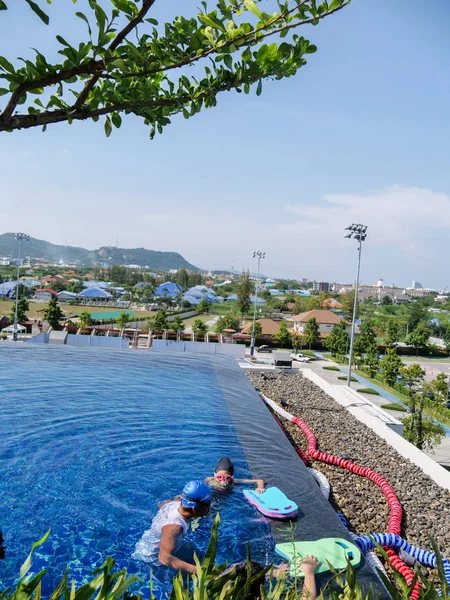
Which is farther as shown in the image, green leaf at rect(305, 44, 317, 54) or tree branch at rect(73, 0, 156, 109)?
green leaf at rect(305, 44, 317, 54)

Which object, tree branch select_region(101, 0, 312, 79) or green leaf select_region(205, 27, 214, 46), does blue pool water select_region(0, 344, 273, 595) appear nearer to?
tree branch select_region(101, 0, 312, 79)

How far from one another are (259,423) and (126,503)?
405 centimetres

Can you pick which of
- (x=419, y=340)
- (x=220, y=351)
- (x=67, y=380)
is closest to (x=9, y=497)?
(x=67, y=380)

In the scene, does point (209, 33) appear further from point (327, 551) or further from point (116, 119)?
point (327, 551)

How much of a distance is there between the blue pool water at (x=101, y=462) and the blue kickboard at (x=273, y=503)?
13 cm

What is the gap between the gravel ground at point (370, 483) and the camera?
243 inches

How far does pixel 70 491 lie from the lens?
5.62 metres

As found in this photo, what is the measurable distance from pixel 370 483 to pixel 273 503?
2.77 m

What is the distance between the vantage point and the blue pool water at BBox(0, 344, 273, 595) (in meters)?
4.61

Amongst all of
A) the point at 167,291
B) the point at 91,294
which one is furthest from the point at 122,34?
the point at 167,291

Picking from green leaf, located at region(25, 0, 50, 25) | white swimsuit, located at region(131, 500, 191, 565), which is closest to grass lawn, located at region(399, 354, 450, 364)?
white swimsuit, located at region(131, 500, 191, 565)

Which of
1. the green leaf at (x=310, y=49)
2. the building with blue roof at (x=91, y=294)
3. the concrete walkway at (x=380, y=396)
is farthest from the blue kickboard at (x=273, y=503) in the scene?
the building with blue roof at (x=91, y=294)

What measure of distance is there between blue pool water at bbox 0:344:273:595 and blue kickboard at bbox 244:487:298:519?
13 cm

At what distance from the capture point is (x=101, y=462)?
6.52 m
